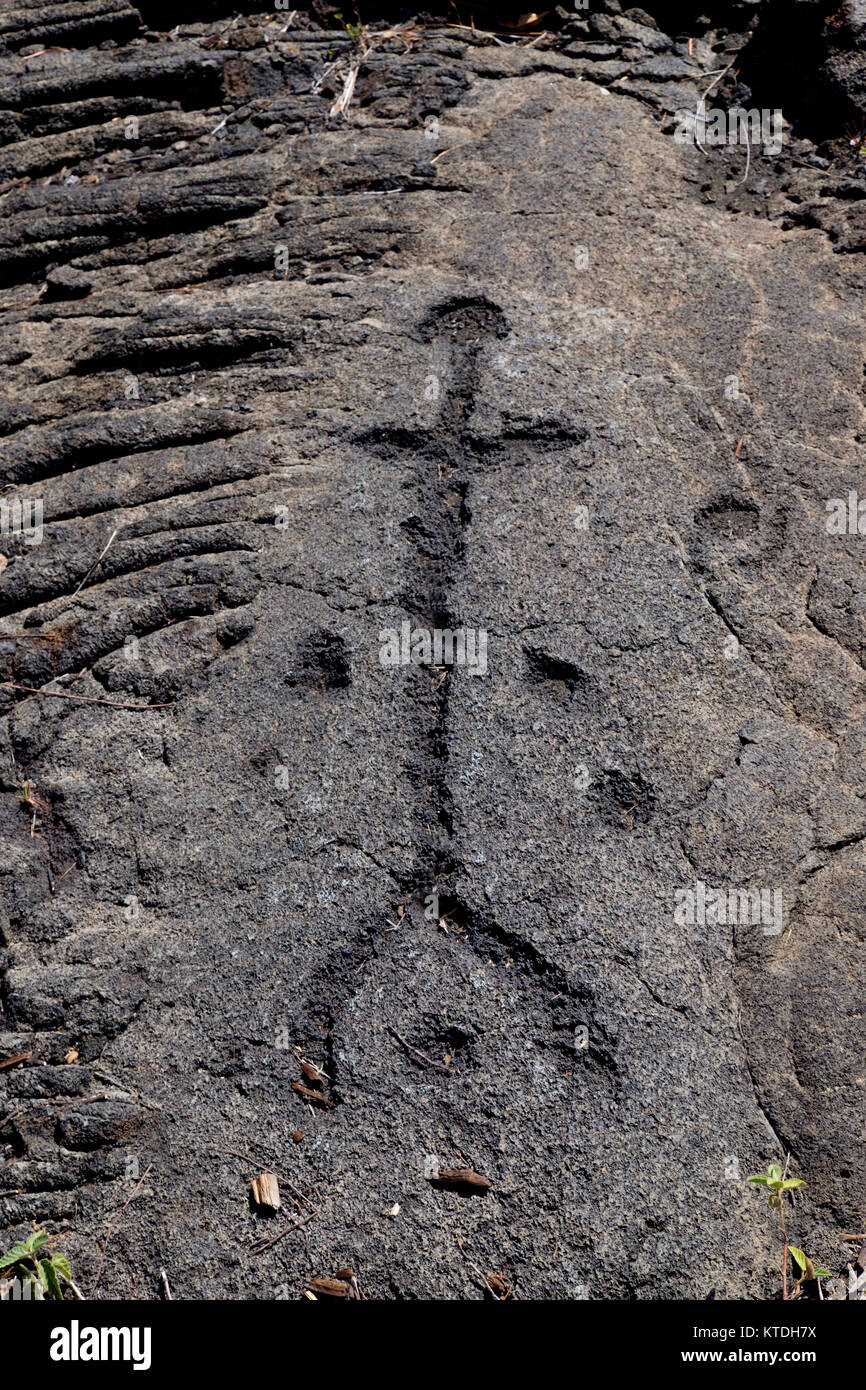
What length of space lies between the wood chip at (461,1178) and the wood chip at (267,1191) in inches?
14.0

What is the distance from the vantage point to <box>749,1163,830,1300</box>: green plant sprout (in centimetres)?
241

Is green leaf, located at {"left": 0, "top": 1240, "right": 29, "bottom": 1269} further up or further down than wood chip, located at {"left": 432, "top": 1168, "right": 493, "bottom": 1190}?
further down

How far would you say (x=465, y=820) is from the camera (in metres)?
2.86

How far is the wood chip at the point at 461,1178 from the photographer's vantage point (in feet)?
8.07

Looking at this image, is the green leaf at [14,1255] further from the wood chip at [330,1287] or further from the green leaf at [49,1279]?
the wood chip at [330,1287]

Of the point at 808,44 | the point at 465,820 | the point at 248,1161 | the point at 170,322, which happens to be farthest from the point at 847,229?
the point at 248,1161

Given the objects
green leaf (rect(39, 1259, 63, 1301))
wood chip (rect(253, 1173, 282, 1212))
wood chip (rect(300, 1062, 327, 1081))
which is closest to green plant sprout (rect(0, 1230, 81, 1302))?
green leaf (rect(39, 1259, 63, 1301))

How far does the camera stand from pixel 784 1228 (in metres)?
2.46

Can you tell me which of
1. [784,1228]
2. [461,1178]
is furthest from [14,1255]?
[784,1228]

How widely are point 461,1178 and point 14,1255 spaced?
39.1 inches

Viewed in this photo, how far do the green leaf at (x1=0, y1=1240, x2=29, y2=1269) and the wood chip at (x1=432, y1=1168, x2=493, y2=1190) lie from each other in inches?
35.9

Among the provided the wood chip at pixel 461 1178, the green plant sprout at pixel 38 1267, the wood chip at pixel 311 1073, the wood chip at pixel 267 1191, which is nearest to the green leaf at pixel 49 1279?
the green plant sprout at pixel 38 1267

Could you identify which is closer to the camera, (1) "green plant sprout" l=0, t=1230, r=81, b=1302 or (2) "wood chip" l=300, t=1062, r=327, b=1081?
(1) "green plant sprout" l=0, t=1230, r=81, b=1302

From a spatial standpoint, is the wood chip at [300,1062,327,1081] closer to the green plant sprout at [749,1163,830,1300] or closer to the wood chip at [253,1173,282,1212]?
the wood chip at [253,1173,282,1212]
